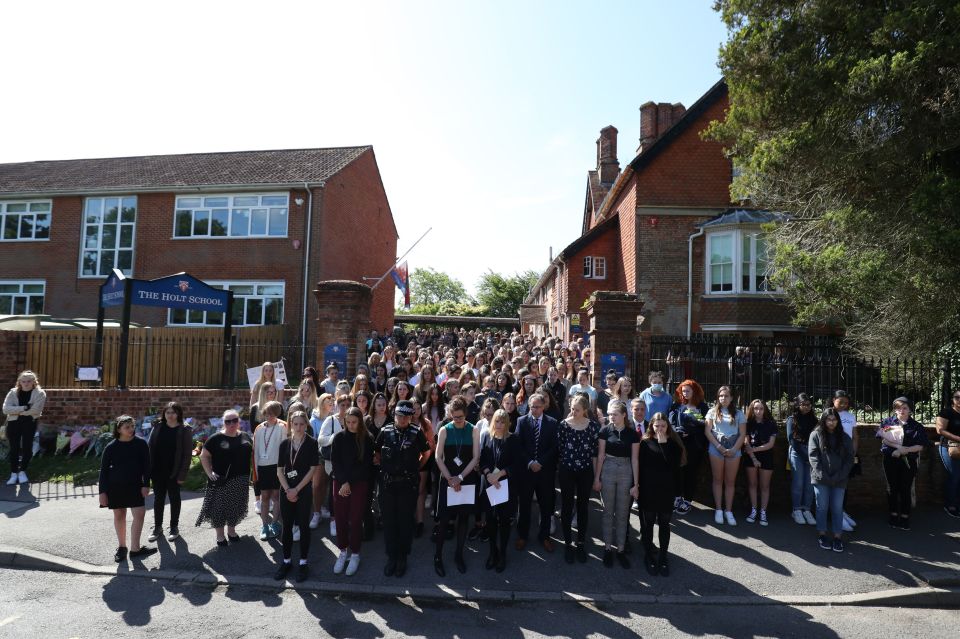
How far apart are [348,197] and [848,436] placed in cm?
2039

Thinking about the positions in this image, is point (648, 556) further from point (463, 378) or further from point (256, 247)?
point (256, 247)

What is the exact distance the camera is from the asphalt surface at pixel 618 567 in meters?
5.84

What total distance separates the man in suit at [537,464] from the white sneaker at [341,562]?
195 centimetres

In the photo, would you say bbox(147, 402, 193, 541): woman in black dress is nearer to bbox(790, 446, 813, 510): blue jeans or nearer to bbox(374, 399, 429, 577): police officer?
bbox(374, 399, 429, 577): police officer

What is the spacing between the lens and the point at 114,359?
14.3 meters

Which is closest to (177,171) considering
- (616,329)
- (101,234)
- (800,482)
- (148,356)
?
(101,234)

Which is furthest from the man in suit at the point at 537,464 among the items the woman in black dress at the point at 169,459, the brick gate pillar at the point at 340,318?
the brick gate pillar at the point at 340,318

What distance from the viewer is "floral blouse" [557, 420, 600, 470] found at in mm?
6445

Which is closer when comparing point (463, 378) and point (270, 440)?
point (270, 440)

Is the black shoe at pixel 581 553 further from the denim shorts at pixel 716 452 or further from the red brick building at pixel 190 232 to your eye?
the red brick building at pixel 190 232

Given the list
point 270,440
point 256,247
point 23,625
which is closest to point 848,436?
point 270,440

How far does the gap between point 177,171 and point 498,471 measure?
2246cm

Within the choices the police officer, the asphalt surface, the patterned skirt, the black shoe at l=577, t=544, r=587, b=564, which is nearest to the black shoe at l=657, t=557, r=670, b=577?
the asphalt surface

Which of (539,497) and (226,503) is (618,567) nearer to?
(539,497)
